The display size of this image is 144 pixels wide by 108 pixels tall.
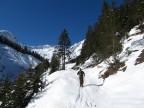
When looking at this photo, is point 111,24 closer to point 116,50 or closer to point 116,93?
point 116,50

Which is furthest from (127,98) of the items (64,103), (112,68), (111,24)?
(111,24)

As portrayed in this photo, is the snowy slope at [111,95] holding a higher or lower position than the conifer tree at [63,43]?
lower

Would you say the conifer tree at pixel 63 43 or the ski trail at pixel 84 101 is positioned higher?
the conifer tree at pixel 63 43

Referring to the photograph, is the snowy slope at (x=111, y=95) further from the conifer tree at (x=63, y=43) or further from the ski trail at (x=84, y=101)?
the conifer tree at (x=63, y=43)

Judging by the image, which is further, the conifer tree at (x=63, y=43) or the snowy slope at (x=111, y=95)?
the conifer tree at (x=63, y=43)

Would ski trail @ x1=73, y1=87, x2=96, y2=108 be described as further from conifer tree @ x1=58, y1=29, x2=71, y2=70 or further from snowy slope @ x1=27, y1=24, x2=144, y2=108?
conifer tree @ x1=58, y1=29, x2=71, y2=70

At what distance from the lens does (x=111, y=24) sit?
37875mm

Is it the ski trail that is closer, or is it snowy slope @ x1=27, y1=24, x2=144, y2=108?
snowy slope @ x1=27, y1=24, x2=144, y2=108

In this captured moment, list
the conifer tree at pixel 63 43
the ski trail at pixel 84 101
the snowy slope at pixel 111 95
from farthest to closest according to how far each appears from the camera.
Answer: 1. the conifer tree at pixel 63 43
2. the ski trail at pixel 84 101
3. the snowy slope at pixel 111 95

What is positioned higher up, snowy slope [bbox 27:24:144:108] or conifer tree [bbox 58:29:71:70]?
conifer tree [bbox 58:29:71:70]

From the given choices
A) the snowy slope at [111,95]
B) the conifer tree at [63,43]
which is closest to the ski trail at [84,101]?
the snowy slope at [111,95]

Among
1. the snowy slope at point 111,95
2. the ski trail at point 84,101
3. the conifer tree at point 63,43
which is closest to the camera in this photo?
the snowy slope at point 111,95

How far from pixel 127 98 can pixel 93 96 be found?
Answer: 151 inches

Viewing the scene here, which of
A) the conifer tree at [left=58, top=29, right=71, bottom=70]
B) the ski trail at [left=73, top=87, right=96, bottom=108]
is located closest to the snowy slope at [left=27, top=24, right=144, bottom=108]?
the ski trail at [left=73, top=87, right=96, bottom=108]
